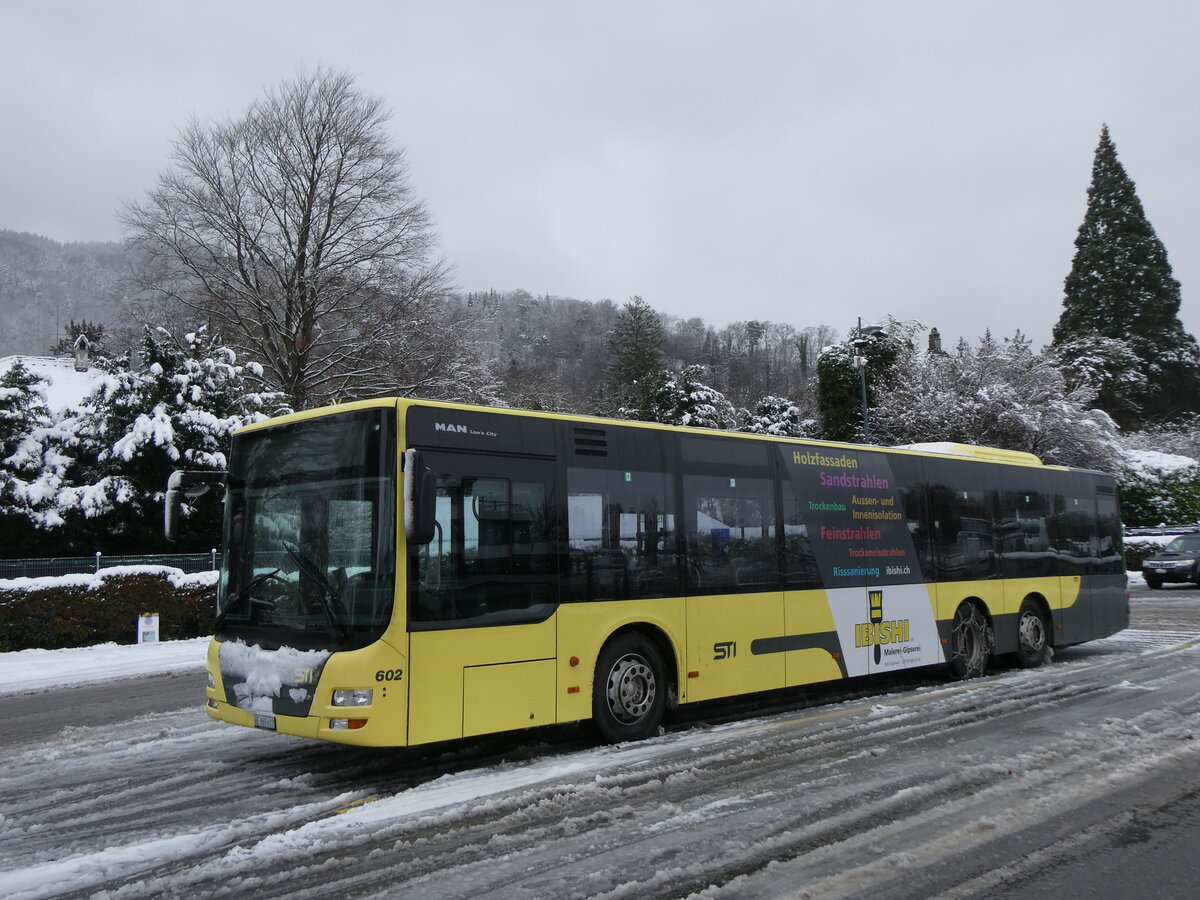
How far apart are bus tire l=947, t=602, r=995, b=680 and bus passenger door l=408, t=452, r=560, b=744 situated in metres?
6.54

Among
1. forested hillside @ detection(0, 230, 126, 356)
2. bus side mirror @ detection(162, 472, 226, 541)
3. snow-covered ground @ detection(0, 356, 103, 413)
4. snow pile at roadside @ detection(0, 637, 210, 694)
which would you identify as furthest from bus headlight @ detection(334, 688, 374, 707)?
forested hillside @ detection(0, 230, 126, 356)

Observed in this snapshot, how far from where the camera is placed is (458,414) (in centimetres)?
723

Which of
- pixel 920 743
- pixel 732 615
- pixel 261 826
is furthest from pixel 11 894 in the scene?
pixel 920 743

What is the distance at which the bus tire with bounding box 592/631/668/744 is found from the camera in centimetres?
788

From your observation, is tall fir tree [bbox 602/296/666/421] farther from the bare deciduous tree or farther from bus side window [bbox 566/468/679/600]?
bus side window [bbox 566/468/679/600]

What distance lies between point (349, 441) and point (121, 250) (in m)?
30.2

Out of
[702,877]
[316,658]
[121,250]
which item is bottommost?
[702,877]

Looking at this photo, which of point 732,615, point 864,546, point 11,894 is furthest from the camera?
point 864,546

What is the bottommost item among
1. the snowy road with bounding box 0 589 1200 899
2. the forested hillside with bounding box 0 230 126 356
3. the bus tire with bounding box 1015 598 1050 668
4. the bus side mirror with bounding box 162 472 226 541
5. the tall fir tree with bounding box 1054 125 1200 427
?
the snowy road with bounding box 0 589 1200 899

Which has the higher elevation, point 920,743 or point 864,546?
point 864,546

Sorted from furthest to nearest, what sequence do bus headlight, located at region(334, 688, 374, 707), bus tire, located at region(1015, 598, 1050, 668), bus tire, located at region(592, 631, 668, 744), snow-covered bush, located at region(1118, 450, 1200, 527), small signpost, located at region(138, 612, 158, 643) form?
snow-covered bush, located at region(1118, 450, 1200, 527) < small signpost, located at region(138, 612, 158, 643) < bus tire, located at region(1015, 598, 1050, 668) < bus tire, located at region(592, 631, 668, 744) < bus headlight, located at region(334, 688, 374, 707)

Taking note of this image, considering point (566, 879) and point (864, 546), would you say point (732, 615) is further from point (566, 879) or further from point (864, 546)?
point (566, 879)

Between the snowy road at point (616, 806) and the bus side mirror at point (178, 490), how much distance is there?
6.45ft

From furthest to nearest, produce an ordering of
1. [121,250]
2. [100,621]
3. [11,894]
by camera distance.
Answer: [121,250] < [100,621] < [11,894]
